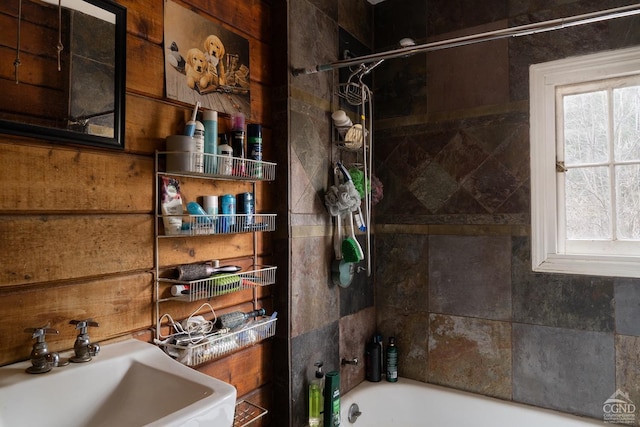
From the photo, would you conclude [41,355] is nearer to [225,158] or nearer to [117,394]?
[117,394]

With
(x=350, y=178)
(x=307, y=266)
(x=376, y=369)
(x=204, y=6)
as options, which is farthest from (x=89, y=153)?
(x=376, y=369)

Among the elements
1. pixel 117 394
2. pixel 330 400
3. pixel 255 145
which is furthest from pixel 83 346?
pixel 330 400

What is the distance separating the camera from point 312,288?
1.84 metres

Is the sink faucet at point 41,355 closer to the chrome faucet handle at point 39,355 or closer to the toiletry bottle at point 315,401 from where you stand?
the chrome faucet handle at point 39,355

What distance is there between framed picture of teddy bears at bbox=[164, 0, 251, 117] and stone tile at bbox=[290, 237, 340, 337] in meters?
0.66

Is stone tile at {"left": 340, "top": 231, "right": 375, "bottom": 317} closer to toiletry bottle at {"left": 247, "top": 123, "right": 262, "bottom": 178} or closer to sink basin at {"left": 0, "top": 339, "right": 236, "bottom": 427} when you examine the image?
toiletry bottle at {"left": 247, "top": 123, "right": 262, "bottom": 178}

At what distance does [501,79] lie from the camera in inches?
79.8

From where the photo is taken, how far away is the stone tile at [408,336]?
2229 mm

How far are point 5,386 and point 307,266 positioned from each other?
116cm

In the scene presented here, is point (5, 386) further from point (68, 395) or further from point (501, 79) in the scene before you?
point (501, 79)

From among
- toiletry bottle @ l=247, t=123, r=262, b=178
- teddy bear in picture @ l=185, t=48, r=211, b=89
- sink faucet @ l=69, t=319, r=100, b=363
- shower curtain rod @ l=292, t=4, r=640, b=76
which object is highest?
shower curtain rod @ l=292, t=4, r=640, b=76

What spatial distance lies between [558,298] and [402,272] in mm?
785

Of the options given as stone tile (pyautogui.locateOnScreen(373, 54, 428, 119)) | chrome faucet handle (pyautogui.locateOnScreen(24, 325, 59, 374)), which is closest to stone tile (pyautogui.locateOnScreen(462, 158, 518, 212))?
stone tile (pyautogui.locateOnScreen(373, 54, 428, 119))

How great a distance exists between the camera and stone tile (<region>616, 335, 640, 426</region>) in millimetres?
1726
